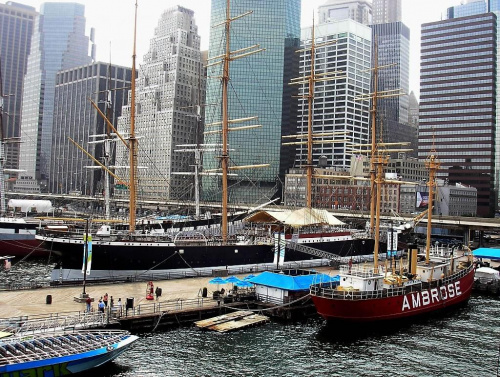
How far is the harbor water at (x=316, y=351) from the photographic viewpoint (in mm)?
27125

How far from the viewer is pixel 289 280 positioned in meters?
37.9

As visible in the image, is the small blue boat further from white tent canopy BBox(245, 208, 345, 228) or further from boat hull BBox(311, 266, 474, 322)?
white tent canopy BBox(245, 208, 345, 228)

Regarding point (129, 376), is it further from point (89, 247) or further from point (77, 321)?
point (89, 247)

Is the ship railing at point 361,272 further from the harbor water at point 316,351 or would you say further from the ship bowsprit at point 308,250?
the ship bowsprit at point 308,250

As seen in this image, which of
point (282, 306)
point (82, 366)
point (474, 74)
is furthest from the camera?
point (474, 74)

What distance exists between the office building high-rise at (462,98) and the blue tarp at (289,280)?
442 ft

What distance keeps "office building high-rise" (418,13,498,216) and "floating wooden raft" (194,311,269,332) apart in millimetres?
140332

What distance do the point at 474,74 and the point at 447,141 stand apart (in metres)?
22.5

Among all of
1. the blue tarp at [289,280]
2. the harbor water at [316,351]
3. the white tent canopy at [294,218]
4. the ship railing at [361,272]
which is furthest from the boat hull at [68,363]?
the white tent canopy at [294,218]

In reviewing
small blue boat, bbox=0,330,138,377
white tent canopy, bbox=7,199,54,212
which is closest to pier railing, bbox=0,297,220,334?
small blue boat, bbox=0,330,138,377

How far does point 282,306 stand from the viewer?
36.7m

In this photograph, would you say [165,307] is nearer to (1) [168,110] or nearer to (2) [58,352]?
(2) [58,352]

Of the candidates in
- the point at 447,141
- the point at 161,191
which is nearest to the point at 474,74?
the point at 447,141

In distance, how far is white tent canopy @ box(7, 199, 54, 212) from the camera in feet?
282
